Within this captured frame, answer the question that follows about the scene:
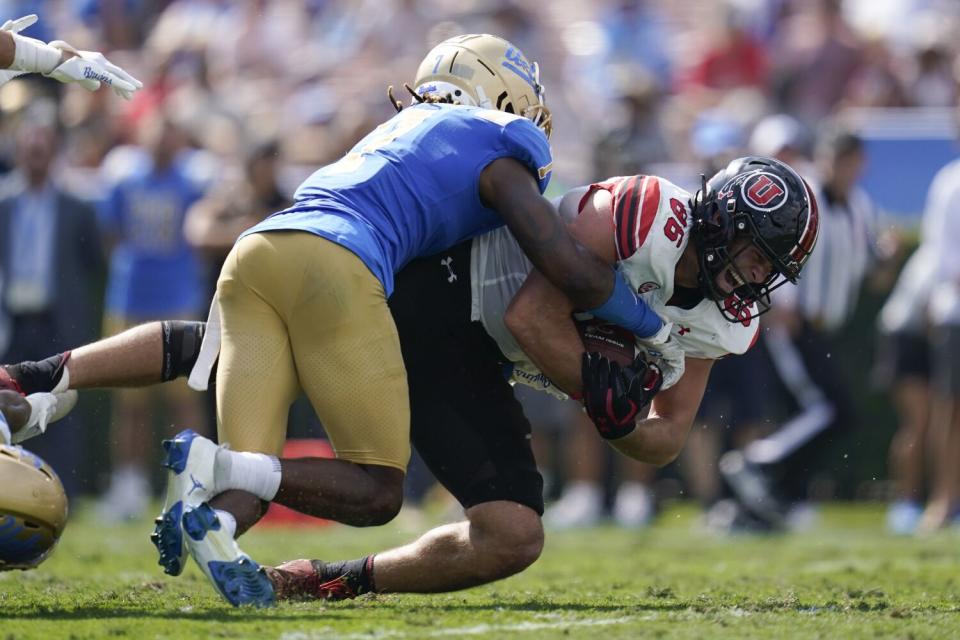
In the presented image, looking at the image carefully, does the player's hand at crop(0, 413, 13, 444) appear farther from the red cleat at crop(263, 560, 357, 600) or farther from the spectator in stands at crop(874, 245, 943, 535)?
the spectator in stands at crop(874, 245, 943, 535)

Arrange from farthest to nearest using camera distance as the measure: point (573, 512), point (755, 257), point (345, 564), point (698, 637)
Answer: point (573, 512) < point (345, 564) < point (755, 257) < point (698, 637)

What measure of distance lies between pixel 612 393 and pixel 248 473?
1079mm

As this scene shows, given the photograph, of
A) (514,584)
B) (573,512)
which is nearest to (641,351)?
(514,584)

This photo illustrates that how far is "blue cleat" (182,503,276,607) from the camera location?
4.52 meters

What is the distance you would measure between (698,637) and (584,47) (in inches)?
354

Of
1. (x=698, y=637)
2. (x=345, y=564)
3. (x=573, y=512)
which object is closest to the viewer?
(x=698, y=637)

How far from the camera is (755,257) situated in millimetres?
5109

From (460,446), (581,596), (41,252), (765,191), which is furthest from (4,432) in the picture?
(41,252)

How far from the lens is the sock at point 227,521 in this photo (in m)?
4.57

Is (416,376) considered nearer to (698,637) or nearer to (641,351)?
(641,351)

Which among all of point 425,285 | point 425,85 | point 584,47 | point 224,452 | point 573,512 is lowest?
point 573,512

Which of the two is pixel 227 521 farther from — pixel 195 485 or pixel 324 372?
pixel 324 372

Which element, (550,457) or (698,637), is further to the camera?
(550,457)

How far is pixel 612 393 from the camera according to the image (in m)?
4.94
